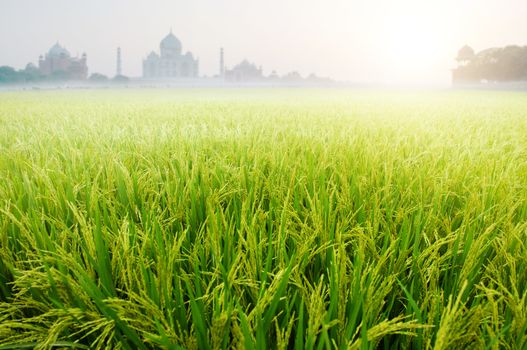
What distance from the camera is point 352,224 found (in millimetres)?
1174

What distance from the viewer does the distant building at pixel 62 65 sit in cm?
10681

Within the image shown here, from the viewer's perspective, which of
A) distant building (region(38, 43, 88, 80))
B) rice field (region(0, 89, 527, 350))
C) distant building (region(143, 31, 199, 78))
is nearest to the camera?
rice field (region(0, 89, 527, 350))

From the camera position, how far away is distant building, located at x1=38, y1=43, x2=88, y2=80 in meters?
107

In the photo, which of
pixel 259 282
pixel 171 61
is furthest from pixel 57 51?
pixel 259 282

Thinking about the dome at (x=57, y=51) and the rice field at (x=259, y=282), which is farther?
the dome at (x=57, y=51)

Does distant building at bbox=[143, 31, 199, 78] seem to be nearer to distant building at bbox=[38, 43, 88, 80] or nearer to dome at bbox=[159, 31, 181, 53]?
dome at bbox=[159, 31, 181, 53]

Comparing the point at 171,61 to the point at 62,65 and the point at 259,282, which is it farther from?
the point at 259,282

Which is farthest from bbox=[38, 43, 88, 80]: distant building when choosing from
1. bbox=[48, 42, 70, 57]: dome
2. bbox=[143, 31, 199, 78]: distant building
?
bbox=[143, 31, 199, 78]: distant building

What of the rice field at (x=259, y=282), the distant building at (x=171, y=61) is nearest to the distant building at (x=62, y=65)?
the distant building at (x=171, y=61)

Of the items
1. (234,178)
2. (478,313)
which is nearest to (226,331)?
(478,313)

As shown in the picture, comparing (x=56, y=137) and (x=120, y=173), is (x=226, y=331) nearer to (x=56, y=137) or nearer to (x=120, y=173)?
(x=120, y=173)

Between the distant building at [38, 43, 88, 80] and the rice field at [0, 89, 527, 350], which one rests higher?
the distant building at [38, 43, 88, 80]

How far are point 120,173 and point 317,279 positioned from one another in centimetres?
97

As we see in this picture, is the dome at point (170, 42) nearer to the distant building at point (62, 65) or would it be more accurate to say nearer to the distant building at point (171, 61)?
the distant building at point (171, 61)
